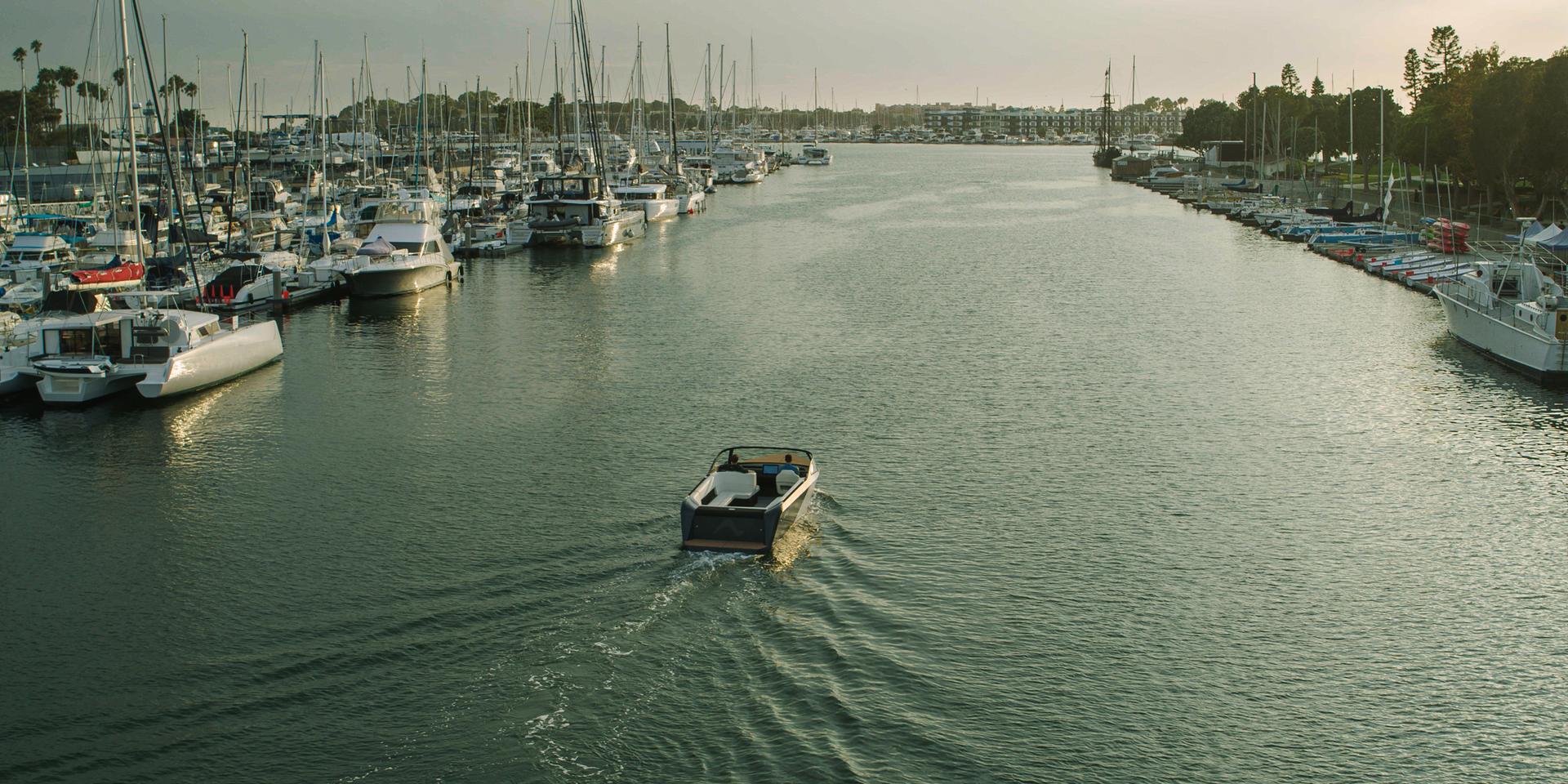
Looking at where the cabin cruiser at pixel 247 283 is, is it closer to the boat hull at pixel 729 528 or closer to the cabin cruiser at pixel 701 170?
the boat hull at pixel 729 528

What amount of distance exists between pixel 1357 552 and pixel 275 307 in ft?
165

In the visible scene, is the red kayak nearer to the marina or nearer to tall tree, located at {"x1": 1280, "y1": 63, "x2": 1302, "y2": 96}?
the marina

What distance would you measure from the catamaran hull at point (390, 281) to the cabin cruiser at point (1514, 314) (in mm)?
48792

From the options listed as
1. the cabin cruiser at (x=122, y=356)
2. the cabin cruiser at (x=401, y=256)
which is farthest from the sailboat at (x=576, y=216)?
the cabin cruiser at (x=122, y=356)

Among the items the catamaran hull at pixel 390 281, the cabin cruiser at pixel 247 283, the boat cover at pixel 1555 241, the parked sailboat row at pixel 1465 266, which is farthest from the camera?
the catamaran hull at pixel 390 281

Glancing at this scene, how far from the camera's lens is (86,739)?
787 inches

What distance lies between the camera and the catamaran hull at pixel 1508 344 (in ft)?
144

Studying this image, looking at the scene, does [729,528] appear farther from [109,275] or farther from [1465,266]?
[1465,266]

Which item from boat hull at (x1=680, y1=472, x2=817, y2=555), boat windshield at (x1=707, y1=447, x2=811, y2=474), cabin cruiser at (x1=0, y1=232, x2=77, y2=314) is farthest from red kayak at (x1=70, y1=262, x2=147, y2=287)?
boat hull at (x1=680, y1=472, x2=817, y2=555)

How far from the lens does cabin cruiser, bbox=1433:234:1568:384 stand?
44281 mm

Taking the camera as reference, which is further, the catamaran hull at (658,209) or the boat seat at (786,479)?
the catamaran hull at (658,209)

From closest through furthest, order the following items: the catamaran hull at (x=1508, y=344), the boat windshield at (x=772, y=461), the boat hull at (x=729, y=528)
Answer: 1. the boat hull at (x=729, y=528)
2. the boat windshield at (x=772, y=461)
3. the catamaran hull at (x=1508, y=344)

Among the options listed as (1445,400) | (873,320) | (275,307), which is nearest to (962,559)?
(1445,400)

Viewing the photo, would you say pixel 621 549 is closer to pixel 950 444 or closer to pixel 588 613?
pixel 588 613
